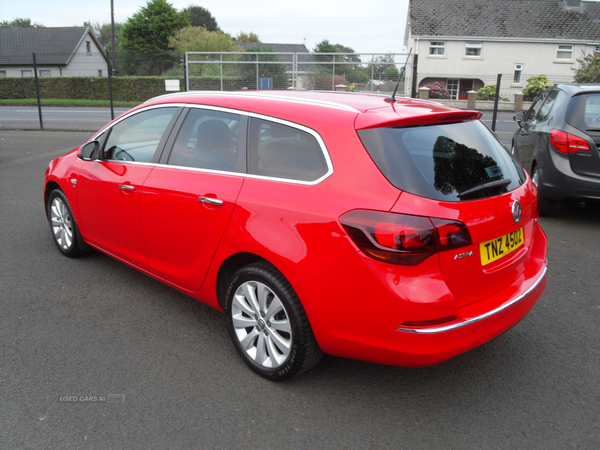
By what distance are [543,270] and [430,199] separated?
121 centimetres

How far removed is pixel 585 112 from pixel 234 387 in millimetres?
5381

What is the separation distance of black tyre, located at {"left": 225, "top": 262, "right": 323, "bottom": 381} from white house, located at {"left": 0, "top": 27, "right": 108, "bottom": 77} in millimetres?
57085

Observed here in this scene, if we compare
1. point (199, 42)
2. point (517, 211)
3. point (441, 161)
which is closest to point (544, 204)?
point (517, 211)

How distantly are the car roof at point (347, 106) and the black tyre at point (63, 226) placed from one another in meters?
2.00

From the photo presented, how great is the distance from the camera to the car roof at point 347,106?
104 inches

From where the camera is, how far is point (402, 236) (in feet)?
7.62

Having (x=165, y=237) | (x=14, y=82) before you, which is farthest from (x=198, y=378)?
(x=14, y=82)

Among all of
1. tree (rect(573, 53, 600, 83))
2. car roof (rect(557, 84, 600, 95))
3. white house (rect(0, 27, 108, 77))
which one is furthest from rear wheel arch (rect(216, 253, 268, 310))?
white house (rect(0, 27, 108, 77))

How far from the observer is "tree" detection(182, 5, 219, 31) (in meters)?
86.1

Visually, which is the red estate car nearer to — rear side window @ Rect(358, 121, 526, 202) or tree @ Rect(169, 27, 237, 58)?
rear side window @ Rect(358, 121, 526, 202)

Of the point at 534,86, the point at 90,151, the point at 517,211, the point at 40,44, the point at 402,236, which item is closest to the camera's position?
the point at 402,236

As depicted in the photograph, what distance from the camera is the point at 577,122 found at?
5.96m

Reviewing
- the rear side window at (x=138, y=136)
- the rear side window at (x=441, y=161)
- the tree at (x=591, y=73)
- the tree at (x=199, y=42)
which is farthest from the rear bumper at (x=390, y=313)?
the tree at (x=199, y=42)

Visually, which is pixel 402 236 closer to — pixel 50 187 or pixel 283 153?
pixel 283 153
